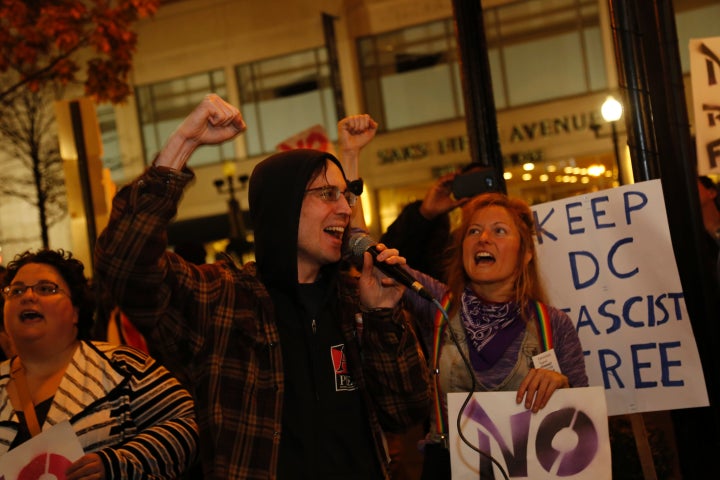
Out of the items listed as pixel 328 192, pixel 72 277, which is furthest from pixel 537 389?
pixel 72 277

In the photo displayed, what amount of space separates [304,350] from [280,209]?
→ 45cm

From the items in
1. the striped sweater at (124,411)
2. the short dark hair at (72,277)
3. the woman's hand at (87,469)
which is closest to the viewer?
the woman's hand at (87,469)

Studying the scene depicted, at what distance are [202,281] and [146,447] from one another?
852mm

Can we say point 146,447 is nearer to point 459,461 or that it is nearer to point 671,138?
point 459,461

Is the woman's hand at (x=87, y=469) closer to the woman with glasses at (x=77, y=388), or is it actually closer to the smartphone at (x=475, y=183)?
the woman with glasses at (x=77, y=388)

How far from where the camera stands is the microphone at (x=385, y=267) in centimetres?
291

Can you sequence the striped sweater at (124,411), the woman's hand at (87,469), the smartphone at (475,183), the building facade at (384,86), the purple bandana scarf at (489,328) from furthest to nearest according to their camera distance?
the building facade at (384,86), the smartphone at (475,183), the purple bandana scarf at (489,328), the striped sweater at (124,411), the woman's hand at (87,469)

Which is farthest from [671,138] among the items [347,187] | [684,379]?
[347,187]

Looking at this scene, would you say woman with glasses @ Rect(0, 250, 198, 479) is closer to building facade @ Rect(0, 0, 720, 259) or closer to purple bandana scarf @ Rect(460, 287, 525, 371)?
purple bandana scarf @ Rect(460, 287, 525, 371)

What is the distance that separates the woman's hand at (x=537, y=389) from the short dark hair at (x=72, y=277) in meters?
1.81

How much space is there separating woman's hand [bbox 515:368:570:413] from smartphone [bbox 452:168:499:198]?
1395 mm

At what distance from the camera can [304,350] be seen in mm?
3057

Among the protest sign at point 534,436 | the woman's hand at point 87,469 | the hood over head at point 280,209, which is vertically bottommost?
the protest sign at point 534,436

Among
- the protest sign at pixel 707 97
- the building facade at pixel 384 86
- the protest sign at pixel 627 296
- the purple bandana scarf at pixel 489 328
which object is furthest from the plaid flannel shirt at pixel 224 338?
the building facade at pixel 384 86
